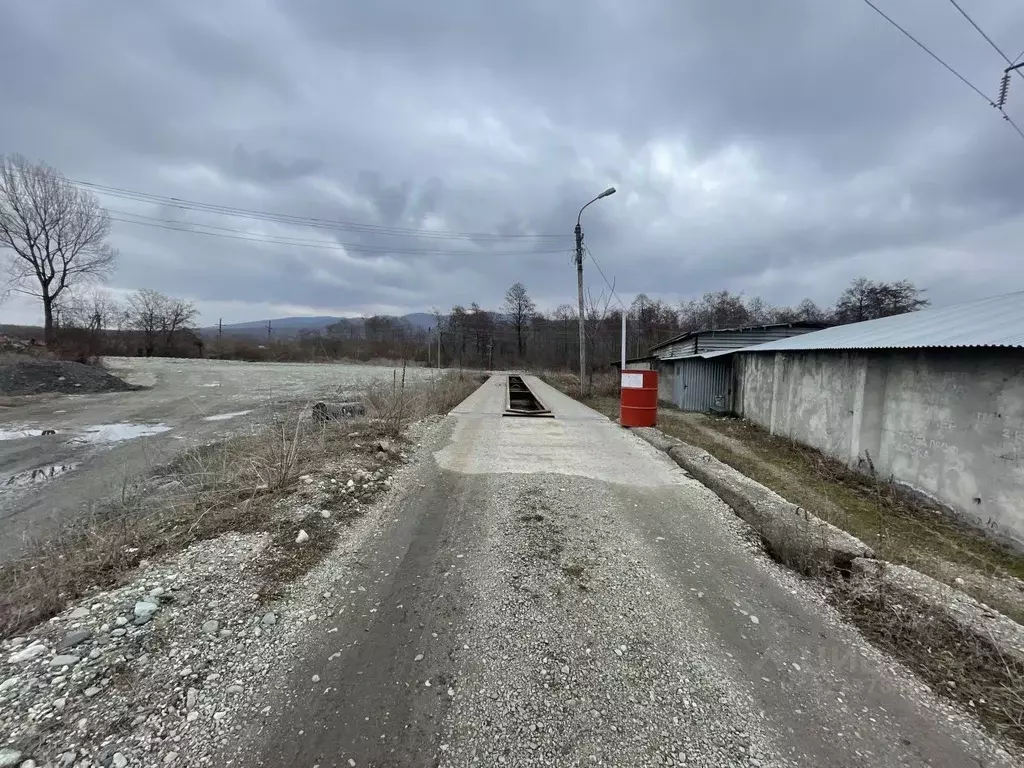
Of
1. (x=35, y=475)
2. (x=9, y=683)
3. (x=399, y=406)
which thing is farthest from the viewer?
(x=399, y=406)

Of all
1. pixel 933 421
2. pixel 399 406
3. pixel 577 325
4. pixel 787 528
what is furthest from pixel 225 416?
pixel 577 325

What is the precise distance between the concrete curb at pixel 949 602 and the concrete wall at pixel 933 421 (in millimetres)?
3074

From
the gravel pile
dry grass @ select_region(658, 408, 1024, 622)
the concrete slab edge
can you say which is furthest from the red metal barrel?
the gravel pile

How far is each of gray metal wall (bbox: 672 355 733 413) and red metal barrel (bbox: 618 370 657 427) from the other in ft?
22.6

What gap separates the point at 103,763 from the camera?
1.84 m

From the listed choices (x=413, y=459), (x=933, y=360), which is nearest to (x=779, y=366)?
(x=933, y=360)

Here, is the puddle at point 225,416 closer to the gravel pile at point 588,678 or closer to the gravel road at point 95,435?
the gravel road at point 95,435

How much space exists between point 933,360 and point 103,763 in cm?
973

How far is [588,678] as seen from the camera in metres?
2.46

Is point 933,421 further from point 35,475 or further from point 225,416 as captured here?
point 225,416

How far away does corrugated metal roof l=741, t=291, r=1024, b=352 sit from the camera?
565 centimetres

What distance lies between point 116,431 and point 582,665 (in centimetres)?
1393

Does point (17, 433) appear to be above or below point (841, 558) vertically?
below

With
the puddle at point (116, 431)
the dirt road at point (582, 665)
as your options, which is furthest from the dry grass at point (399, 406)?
the puddle at point (116, 431)
